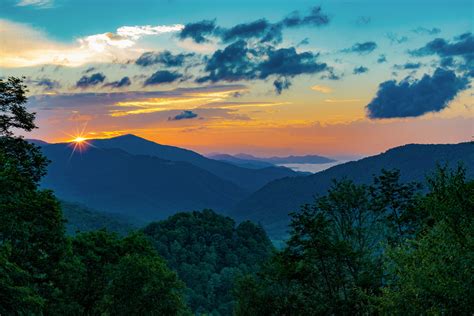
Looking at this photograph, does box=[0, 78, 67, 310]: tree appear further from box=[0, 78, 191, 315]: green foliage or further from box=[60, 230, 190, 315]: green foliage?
box=[60, 230, 190, 315]: green foliage

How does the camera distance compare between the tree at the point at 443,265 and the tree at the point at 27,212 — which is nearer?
the tree at the point at 443,265

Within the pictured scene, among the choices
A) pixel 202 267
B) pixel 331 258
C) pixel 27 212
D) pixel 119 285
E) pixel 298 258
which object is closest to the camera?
pixel 27 212

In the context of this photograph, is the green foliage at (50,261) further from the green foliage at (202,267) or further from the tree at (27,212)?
the green foliage at (202,267)

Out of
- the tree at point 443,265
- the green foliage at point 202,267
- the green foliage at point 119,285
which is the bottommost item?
the green foliage at point 202,267

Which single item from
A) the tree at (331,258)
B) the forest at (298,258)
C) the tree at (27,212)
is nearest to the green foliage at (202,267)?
the forest at (298,258)

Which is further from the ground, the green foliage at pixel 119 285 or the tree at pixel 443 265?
the tree at pixel 443 265

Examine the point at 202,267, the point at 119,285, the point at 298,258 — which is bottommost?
the point at 202,267

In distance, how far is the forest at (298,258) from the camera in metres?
25.0

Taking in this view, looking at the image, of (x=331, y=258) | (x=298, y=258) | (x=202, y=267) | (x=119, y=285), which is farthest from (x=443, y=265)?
(x=202, y=267)

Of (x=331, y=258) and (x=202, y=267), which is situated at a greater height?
(x=331, y=258)

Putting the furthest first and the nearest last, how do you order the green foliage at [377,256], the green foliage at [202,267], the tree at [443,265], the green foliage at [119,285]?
the green foliage at [202,267]
the green foliage at [119,285]
the green foliage at [377,256]
the tree at [443,265]

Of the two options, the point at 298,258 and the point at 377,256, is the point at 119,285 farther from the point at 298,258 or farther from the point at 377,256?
the point at 377,256

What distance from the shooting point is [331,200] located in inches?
1946

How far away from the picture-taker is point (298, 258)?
154ft
